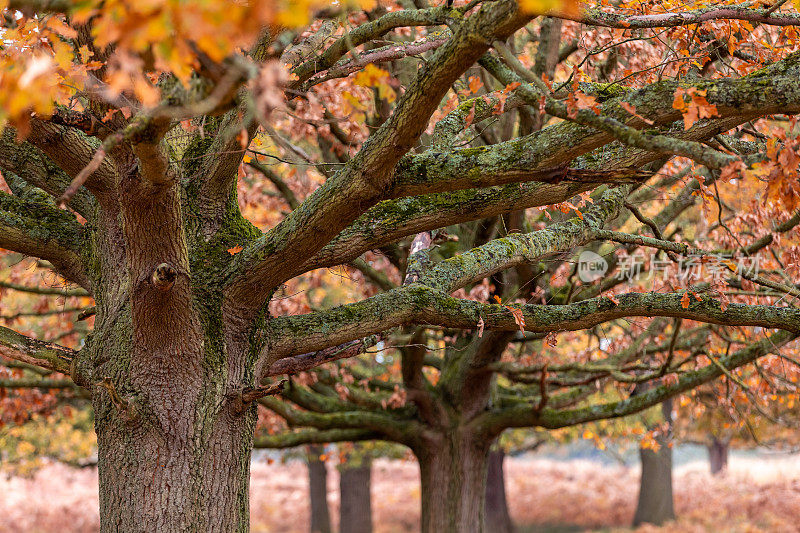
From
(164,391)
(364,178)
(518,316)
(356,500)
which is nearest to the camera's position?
(364,178)

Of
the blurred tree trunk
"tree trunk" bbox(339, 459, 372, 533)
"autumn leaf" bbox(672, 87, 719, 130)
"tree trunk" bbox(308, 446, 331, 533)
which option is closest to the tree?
"autumn leaf" bbox(672, 87, 719, 130)

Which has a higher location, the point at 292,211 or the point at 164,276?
the point at 292,211

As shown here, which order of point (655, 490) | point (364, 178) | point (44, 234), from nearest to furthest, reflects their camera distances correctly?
point (364, 178) → point (44, 234) → point (655, 490)

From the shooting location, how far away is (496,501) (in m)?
15.6

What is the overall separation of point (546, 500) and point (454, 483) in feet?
46.8

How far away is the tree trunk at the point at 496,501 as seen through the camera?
50.5 ft

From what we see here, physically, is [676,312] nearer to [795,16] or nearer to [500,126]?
[795,16]

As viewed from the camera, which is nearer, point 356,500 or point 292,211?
point 292,211

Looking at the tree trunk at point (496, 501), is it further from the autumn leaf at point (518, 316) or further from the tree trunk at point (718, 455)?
the autumn leaf at point (518, 316)

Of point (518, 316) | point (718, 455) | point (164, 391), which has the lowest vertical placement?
point (718, 455)

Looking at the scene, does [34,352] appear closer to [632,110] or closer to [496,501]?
[632,110]

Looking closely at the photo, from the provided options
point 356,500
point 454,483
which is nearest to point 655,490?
point 356,500

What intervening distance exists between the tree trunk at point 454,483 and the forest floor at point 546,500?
9961 millimetres

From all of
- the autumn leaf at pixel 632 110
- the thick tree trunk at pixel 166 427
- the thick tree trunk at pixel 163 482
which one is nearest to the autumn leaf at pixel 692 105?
the autumn leaf at pixel 632 110
